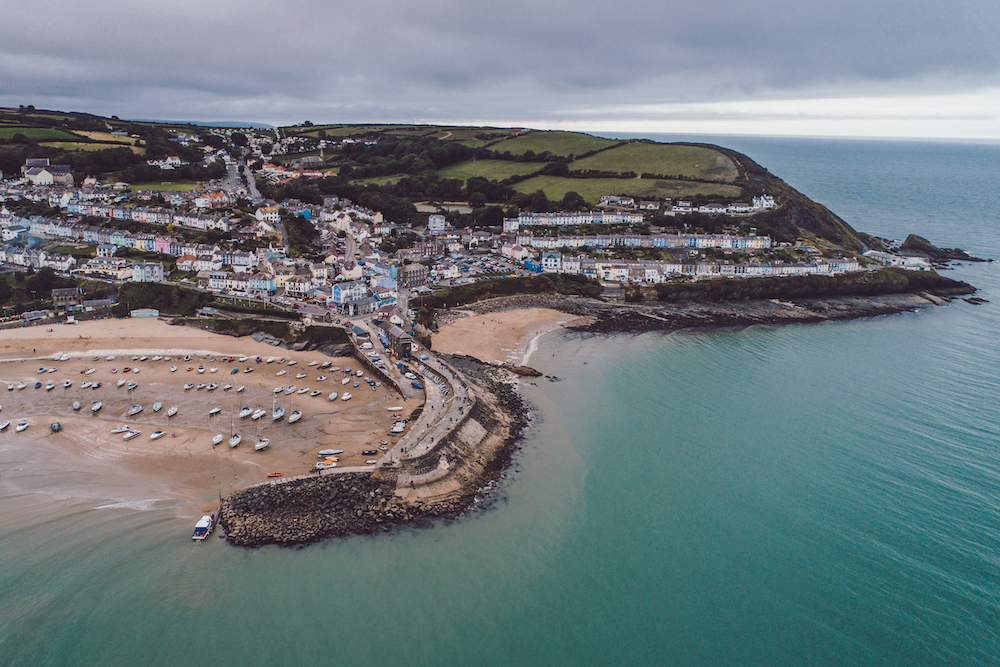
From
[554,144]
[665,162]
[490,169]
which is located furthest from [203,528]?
[554,144]

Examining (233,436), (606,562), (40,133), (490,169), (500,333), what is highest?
(490,169)

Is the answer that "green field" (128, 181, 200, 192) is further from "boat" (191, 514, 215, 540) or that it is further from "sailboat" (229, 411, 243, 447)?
"boat" (191, 514, 215, 540)

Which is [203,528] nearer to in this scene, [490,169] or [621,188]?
[621,188]

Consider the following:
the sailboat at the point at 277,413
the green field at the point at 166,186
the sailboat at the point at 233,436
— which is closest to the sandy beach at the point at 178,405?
the sailboat at the point at 233,436

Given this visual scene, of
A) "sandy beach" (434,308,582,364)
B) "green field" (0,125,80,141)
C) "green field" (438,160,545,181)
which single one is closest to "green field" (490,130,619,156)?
"green field" (438,160,545,181)

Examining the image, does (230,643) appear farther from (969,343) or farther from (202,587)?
(969,343)

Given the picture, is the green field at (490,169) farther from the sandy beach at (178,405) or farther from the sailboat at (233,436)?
the sailboat at (233,436)
